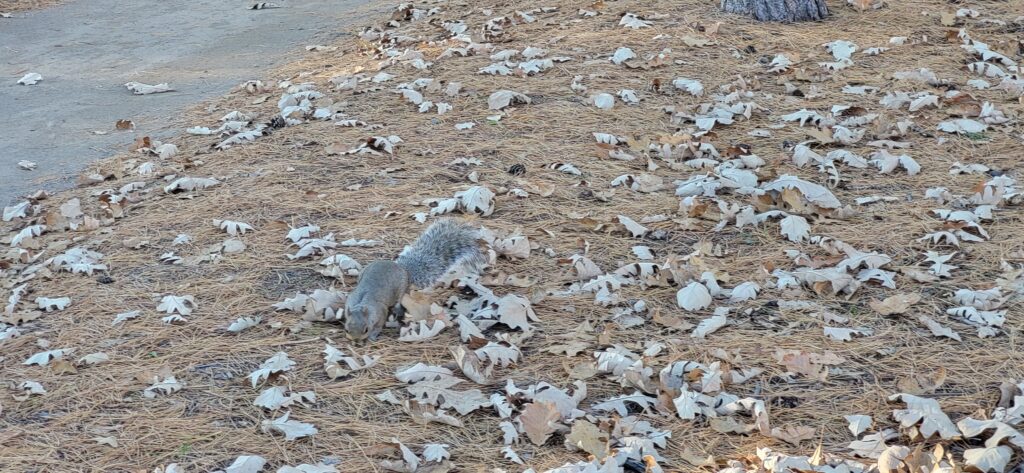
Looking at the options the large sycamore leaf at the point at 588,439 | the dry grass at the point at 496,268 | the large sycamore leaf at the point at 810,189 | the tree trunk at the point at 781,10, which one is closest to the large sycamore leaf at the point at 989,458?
the dry grass at the point at 496,268

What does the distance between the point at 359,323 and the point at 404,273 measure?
263mm

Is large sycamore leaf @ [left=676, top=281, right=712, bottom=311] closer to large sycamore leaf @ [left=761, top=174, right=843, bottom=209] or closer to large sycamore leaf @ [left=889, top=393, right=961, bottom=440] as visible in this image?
large sycamore leaf @ [left=889, top=393, right=961, bottom=440]

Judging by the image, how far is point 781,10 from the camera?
6285 mm

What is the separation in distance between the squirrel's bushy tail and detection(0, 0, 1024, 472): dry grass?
19 centimetres

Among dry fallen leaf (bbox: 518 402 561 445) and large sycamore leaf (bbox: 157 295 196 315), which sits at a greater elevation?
large sycamore leaf (bbox: 157 295 196 315)

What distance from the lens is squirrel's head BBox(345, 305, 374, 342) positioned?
3039mm

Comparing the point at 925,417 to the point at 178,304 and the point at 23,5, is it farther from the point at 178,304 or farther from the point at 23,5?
the point at 23,5

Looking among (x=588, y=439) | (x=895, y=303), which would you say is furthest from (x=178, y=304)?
(x=895, y=303)

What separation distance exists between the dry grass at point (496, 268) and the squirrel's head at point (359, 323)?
71 millimetres

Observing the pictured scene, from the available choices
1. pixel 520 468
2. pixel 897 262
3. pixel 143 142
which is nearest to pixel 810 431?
pixel 520 468

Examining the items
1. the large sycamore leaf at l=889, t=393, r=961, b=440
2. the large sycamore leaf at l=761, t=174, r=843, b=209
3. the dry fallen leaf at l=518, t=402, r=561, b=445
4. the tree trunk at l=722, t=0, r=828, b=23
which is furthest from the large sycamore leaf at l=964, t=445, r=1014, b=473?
the tree trunk at l=722, t=0, r=828, b=23

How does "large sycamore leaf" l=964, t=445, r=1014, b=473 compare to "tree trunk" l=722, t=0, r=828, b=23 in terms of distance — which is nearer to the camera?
"large sycamore leaf" l=964, t=445, r=1014, b=473

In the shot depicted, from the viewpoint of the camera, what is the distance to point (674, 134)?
470cm

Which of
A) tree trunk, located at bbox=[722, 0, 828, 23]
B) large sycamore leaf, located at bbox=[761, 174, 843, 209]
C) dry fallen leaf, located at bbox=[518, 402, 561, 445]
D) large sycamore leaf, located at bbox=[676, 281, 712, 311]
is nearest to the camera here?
dry fallen leaf, located at bbox=[518, 402, 561, 445]
